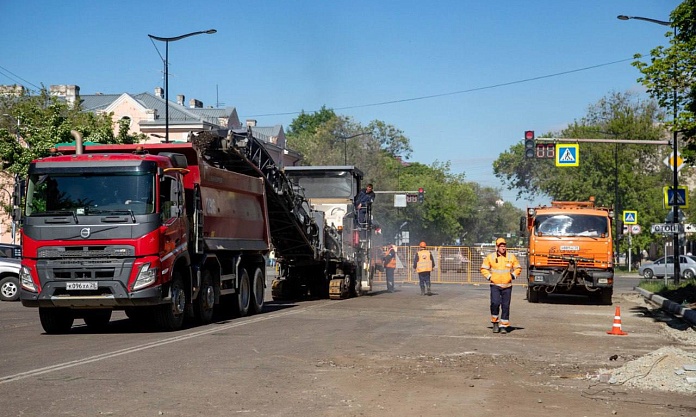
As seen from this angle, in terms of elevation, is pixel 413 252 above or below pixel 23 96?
below

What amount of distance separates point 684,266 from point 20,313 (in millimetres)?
39111

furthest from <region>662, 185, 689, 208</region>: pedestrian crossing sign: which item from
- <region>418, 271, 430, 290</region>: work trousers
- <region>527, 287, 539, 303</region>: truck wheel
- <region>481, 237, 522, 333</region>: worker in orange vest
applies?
<region>481, 237, 522, 333</region>: worker in orange vest

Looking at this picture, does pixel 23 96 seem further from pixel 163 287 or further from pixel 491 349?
pixel 491 349

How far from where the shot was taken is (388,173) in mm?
82375

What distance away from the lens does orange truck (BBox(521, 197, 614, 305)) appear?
27.2 m

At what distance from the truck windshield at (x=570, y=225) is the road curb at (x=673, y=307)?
Result: 8.65ft

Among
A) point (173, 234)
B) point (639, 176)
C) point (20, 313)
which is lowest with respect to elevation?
point (20, 313)

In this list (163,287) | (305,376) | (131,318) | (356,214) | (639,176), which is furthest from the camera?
(639,176)

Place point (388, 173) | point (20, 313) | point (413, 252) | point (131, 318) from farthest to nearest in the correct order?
point (388, 173)
point (413, 252)
point (20, 313)
point (131, 318)

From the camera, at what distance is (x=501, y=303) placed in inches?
690

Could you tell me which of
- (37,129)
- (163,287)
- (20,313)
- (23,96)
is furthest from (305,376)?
(23,96)

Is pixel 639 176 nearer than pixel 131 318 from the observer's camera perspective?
No

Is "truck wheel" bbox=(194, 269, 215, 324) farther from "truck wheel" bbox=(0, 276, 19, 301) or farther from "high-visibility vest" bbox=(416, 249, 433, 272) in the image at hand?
"high-visibility vest" bbox=(416, 249, 433, 272)

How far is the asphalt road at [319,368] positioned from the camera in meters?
8.87
